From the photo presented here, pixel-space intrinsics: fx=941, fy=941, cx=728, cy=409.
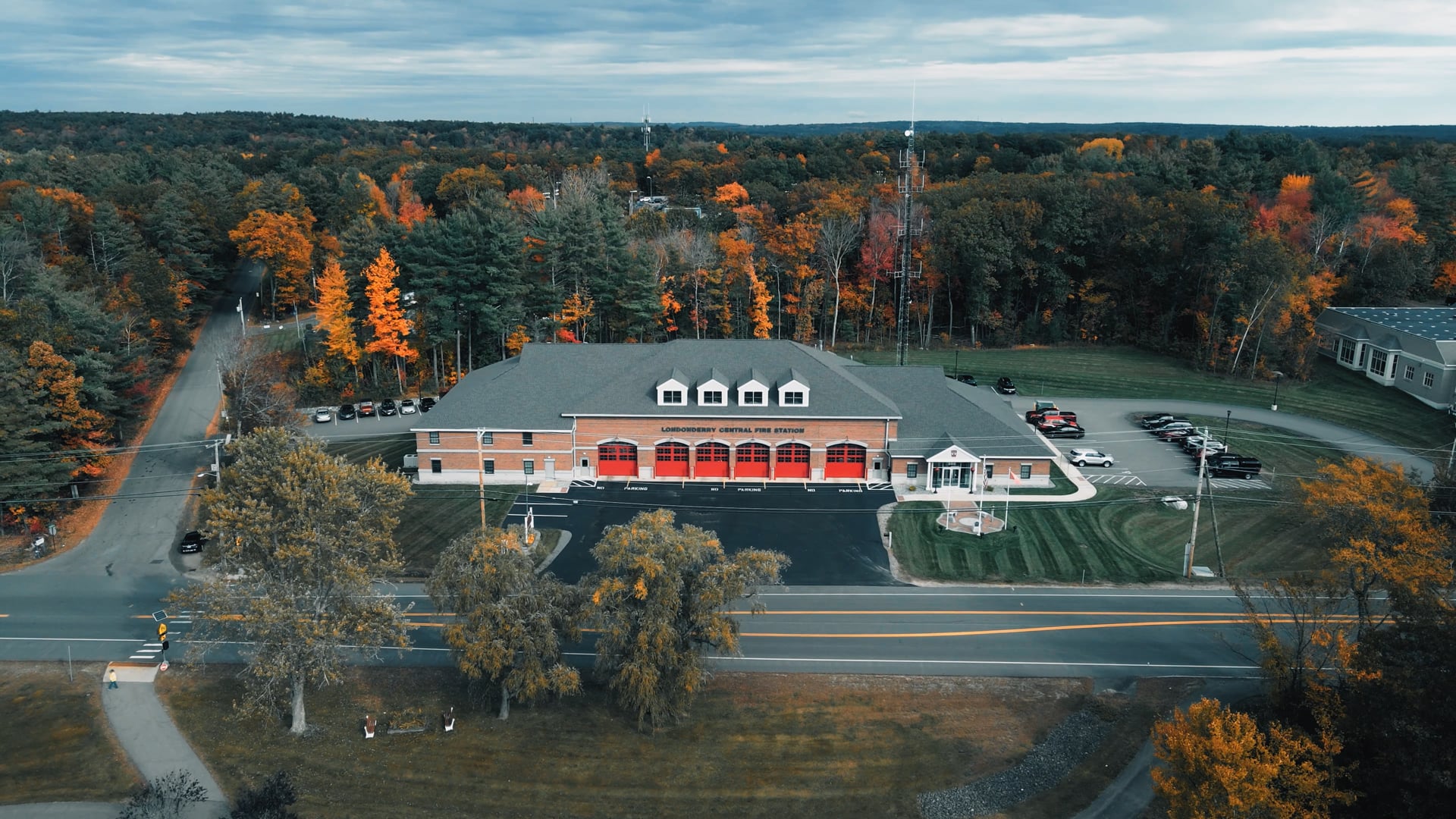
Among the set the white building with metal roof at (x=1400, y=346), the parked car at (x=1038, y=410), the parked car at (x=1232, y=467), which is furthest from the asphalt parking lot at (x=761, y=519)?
the white building with metal roof at (x=1400, y=346)

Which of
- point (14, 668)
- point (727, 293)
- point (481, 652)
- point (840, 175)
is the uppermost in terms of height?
point (840, 175)

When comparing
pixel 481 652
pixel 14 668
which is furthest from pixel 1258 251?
pixel 14 668

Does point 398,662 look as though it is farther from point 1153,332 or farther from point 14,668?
point 1153,332

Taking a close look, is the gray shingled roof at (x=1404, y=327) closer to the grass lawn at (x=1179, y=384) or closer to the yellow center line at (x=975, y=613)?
the grass lawn at (x=1179, y=384)

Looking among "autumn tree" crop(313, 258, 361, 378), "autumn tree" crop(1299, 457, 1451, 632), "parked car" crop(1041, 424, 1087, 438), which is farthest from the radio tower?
"autumn tree" crop(313, 258, 361, 378)

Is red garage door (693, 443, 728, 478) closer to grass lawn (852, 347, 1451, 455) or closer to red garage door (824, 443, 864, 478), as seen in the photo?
red garage door (824, 443, 864, 478)
